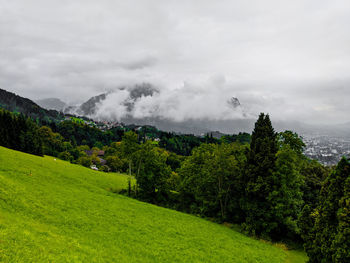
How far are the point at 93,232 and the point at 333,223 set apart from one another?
23689mm

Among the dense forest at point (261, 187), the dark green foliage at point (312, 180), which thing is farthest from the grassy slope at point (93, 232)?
the dark green foliage at point (312, 180)

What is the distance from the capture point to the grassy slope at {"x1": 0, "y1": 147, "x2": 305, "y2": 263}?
14816mm

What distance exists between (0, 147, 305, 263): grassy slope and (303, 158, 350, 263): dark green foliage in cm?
629

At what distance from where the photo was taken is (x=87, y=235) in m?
19.8

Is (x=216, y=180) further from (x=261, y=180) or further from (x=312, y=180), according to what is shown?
(x=312, y=180)

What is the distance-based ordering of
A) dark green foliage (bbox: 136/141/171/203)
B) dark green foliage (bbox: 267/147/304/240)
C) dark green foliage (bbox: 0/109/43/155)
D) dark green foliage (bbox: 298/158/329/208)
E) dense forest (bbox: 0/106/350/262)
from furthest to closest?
dark green foliage (bbox: 0/109/43/155)
dark green foliage (bbox: 136/141/171/203)
dark green foliage (bbox: 298/158/329/208)
dark green foliage (bbox: 267/147/304/240)
dense forest (bbox: 0/106/350/262)

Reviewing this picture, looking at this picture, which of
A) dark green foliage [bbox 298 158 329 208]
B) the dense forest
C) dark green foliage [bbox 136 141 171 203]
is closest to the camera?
the dense forest

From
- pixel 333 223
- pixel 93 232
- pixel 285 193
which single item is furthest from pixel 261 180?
pixel 93 232

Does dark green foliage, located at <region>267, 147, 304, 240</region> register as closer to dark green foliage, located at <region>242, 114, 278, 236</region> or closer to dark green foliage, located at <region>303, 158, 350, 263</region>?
dark green foliage, located at <region>242, 114, 278, 236</region>

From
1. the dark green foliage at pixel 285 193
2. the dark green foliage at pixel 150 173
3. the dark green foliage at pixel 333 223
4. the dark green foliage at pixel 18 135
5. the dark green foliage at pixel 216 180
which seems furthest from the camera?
the dark green foliage at pixel 18 135

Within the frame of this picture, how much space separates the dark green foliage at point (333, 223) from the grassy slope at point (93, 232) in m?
6.29

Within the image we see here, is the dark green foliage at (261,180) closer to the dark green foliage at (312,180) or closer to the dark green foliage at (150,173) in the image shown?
the dark green foliage at (312,180)

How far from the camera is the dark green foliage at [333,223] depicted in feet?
59.3

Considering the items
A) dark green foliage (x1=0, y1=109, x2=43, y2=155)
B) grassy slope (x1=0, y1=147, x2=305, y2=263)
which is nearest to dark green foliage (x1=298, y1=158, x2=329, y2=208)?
grassy slope (x1=0, y1=147, x2=305, y2=263)
